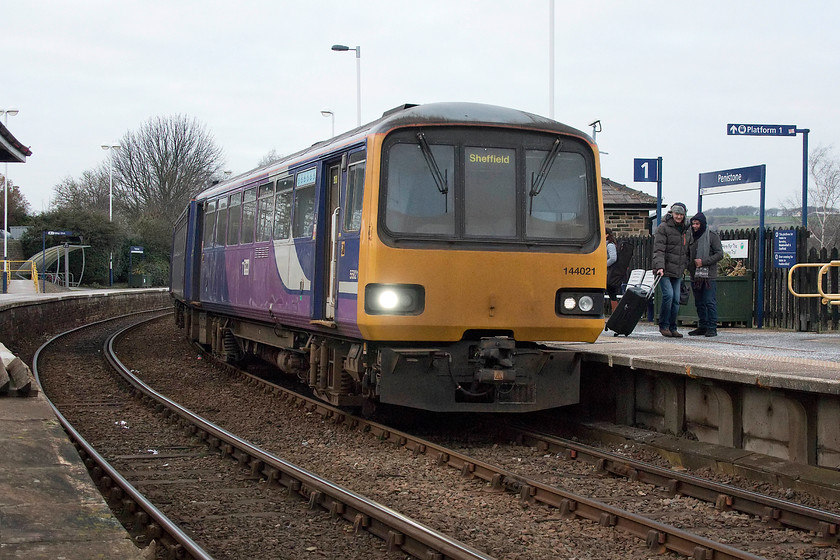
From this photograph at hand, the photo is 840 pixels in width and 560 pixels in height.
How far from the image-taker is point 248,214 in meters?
12.4

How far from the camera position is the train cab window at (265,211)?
11242mm

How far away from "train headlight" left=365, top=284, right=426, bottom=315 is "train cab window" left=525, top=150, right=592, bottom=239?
1.16 m

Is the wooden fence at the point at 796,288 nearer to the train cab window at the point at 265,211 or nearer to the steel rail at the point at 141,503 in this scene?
the train cab window at the point at 265,211

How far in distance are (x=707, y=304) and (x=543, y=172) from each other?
15.0 feet

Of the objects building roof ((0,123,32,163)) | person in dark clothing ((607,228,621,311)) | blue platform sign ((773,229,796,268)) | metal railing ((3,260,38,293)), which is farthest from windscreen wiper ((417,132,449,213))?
metal railing ((3,260,38,293))

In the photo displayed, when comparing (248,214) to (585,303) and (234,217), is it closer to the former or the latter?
(234,217)

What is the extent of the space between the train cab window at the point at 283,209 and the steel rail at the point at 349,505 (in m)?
2.46

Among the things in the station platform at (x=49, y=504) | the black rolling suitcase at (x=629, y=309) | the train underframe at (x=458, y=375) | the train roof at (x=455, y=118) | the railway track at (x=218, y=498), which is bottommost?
the railway track at (x=218, y=498)

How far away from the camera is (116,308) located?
35656 millimetres

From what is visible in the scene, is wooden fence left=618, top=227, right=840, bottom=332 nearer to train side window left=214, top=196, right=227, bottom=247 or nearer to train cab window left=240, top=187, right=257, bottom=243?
train cab window left=240, top=187, right=257, bottom=243

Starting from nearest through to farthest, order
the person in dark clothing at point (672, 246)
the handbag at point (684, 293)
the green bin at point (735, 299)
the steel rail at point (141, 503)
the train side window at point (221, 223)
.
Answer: the steel rail at point (141, 503), the person in dark clothing at point (672, 246), the handbag at point (684, 293), the train side window at point (221, 223), the green bin at point (735, 299)

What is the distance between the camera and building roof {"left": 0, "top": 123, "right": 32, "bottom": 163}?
13.3m

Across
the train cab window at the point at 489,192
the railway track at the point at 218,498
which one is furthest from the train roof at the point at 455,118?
the railway track at the point at 218,498

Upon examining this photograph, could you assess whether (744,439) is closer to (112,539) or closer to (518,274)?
(518,274)
